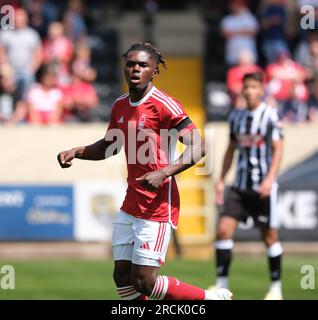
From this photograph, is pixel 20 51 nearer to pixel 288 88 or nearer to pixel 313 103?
pixel 288 88

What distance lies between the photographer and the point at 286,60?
19188 mm

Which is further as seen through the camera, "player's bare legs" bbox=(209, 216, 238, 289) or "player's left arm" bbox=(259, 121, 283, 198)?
"player's bare legs" bbox=(209, 216, 238, 289)

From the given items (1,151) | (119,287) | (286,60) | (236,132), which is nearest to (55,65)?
(1,151)

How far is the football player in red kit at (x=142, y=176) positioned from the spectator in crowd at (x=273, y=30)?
1166cm

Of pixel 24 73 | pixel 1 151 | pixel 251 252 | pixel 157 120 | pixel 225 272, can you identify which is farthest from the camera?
pixel 24 73

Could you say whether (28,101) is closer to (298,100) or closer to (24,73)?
(24,73)

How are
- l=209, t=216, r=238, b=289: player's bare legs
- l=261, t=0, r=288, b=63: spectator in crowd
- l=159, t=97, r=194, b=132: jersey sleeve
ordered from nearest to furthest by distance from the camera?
l=159, t=97, r=194, b=132: jersey sleeve
l=209, t=216, r=238, b=289: player's bare legs
l=261, t=0, r=288, b=63: spectator in crowd

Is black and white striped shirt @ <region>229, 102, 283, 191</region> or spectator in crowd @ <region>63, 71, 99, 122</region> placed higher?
spectator in crowd @ <region>63, 71, 99, 122</region>

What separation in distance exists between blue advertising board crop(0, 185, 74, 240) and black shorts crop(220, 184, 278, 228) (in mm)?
5545

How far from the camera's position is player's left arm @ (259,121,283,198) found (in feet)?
37.6

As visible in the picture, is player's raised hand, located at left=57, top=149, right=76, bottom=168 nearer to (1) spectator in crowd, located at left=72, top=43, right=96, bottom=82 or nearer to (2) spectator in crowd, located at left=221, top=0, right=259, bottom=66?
(1) spectator in crowd, located at left=72, top=43, right=96, bottom=82

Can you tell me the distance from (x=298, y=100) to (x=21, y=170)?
4804 millimetres

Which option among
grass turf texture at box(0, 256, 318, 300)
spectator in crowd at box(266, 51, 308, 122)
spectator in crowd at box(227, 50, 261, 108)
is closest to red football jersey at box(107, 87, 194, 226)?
grass turf texture at box(0, 256, 318, 300)

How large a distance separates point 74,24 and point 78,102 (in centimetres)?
233
